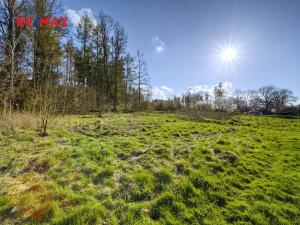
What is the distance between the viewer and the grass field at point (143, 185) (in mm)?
2441

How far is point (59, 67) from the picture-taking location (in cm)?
874

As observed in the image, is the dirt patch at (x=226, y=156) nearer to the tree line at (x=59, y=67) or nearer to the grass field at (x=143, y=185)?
the grass field at (x=143, y=185)

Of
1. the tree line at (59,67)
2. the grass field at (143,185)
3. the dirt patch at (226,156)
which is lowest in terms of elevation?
the grass field at (143,185)

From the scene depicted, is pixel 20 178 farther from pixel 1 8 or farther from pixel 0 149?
pixel 1 8

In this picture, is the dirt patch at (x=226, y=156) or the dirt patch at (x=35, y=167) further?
the dirt patch at (x=226, y=156)

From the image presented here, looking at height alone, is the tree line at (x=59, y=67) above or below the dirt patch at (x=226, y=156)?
above

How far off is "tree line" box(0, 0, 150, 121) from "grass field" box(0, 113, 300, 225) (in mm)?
3275

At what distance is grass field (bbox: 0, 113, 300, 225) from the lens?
2.44 metres

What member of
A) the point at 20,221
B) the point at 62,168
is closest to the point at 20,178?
the point at 62,168

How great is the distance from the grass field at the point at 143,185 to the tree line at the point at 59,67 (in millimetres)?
3275

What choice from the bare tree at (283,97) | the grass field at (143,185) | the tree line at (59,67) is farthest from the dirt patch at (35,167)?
the bare tree at (283,97)

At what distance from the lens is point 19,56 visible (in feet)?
37.9

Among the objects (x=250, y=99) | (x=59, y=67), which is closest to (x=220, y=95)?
(x=250, y=99)

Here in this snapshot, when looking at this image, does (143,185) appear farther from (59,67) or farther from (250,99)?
(250,99)
